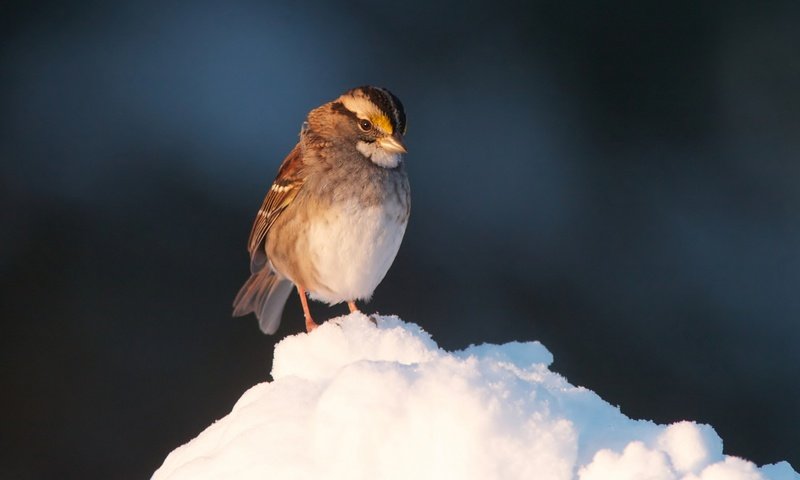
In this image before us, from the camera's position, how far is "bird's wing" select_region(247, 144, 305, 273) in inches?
125

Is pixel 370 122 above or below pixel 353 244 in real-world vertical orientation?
above

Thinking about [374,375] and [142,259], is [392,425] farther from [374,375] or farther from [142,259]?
[142,259]

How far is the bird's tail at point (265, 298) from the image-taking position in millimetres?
3572

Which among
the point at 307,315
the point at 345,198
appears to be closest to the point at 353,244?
the point at 345,198

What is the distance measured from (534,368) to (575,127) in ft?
15.8

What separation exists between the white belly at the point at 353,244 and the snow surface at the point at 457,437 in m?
1.62

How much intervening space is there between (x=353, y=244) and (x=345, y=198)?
0.14m

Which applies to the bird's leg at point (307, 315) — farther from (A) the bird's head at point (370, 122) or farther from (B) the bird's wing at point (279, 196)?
(A) the bird's head at point (370, 122)

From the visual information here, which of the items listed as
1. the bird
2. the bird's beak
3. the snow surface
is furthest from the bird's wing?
the snow surface

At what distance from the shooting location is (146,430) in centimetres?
541

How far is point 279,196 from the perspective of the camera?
3.24 meters

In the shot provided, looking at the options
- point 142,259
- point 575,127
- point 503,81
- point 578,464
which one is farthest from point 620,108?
point 578,464

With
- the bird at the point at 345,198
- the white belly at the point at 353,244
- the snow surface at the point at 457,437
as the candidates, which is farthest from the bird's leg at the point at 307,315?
the snow surface at the point at 457,437

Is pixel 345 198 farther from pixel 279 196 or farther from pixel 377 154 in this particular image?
pixel 279 196
